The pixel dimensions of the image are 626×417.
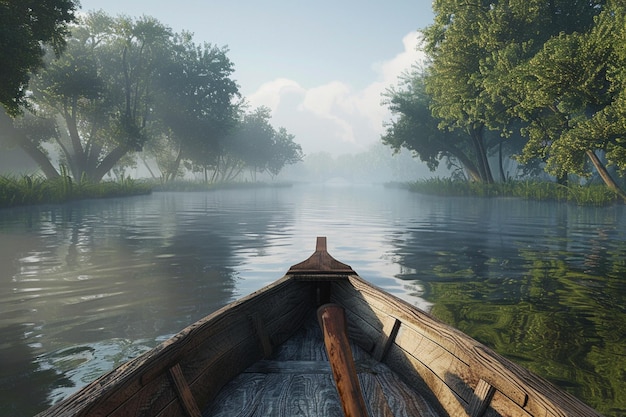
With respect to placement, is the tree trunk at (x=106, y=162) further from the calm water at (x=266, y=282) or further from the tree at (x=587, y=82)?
the tree at (x=587, y=82)

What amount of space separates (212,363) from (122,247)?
30.0ft

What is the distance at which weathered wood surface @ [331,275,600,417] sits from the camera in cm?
226

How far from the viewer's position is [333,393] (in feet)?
11.0

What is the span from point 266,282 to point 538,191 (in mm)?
27881

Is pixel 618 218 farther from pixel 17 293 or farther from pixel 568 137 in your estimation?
pixel 17 293

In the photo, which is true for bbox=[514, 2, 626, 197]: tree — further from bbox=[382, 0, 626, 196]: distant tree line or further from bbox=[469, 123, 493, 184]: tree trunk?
bbox=[469, 123, 493, 184]: tree trunk

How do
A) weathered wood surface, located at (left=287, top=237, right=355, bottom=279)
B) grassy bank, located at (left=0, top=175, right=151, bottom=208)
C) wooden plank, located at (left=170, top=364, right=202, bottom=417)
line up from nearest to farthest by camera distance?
wooden plank, located at (left=170, top=364, right=202, bottom=417), weathered wood surface, located at (left=287, top=237, right=355, bottom=279), grassy bank, located at (left=0, top=175, right=151, bottom=208)

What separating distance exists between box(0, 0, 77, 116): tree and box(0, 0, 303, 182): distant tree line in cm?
5

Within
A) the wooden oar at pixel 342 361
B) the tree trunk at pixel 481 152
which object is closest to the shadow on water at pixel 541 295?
the wooden oar at pixel 342 361

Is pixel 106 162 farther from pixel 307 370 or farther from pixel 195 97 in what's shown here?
pixel 307 370

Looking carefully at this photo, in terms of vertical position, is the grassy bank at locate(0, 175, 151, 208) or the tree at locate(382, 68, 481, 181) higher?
Answer: the tree at locate(382, 68, 481, 181)

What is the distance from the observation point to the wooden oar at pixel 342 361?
6.93 ft

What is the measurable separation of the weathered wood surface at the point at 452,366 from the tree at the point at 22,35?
16.6 m

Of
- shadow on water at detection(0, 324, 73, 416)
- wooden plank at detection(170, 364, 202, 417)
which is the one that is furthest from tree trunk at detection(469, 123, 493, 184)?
wooden plank at detection(170, 364, 202, 417)
